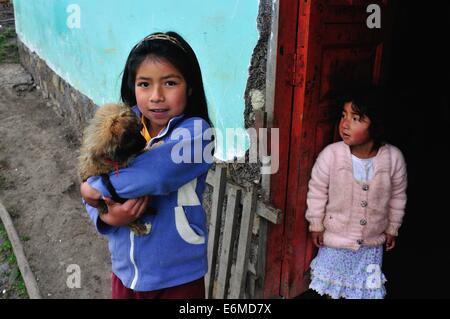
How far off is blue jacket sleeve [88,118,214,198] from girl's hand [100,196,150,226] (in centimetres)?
4

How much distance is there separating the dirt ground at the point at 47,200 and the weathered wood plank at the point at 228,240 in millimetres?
1210

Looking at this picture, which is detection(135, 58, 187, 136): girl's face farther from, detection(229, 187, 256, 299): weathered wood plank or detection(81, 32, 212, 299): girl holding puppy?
detection(229, 187, 256, 299): weathered wood plank

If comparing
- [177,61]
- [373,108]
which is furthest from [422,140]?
[177,61]

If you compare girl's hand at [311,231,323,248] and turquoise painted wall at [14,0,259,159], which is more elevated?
turquoise painted wall at [14,0,259,159]

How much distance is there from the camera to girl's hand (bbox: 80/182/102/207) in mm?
1638

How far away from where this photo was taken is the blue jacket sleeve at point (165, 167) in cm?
155

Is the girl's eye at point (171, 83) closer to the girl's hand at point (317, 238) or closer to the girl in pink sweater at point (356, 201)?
the girl in pink sweater at point (356, 201)

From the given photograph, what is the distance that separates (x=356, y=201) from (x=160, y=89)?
1599 millimetres

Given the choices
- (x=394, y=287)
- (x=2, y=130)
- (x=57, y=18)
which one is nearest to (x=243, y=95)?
(x=394, y=287)

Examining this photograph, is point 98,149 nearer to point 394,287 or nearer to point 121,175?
point 121,175

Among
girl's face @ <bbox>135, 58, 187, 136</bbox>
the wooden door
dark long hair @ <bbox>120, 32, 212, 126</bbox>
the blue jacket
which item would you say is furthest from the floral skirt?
girl's face @ <bbox>135, 58, 187, 136</bbox>

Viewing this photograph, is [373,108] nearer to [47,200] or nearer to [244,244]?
[244,244]

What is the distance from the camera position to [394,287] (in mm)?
3625

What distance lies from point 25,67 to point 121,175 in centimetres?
899
